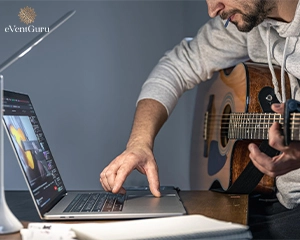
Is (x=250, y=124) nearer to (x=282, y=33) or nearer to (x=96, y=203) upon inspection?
(x=282, y=33)

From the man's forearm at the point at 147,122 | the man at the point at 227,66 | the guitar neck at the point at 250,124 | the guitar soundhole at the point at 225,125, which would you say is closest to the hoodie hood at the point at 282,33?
the man at the point at 227,66

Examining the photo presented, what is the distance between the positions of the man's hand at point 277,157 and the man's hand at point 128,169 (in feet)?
1.01

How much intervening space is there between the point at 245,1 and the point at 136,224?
93cm

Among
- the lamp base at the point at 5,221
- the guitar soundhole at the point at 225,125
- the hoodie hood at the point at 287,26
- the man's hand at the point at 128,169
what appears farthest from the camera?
the guitar soundhole at the point at 225,125

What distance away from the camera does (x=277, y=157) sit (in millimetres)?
1091

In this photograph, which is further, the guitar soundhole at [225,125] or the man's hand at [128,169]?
the guitar soundhole at [225,125]

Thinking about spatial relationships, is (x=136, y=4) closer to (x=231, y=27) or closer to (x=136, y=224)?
(x=231, y=27)

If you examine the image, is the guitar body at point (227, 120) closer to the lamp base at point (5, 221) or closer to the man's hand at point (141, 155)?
the man's hand at point (141, 155)

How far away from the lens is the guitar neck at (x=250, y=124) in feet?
4.55

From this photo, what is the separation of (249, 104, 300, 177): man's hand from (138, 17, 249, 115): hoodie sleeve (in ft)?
2.31

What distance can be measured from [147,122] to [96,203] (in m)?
0.51

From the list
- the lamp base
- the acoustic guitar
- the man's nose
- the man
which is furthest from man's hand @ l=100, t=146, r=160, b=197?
the man's nose

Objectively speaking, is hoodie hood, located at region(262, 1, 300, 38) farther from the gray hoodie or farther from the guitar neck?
the guitar neck

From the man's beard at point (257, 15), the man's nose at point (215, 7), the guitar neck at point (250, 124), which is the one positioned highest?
the man's nose at point (215, 7)
